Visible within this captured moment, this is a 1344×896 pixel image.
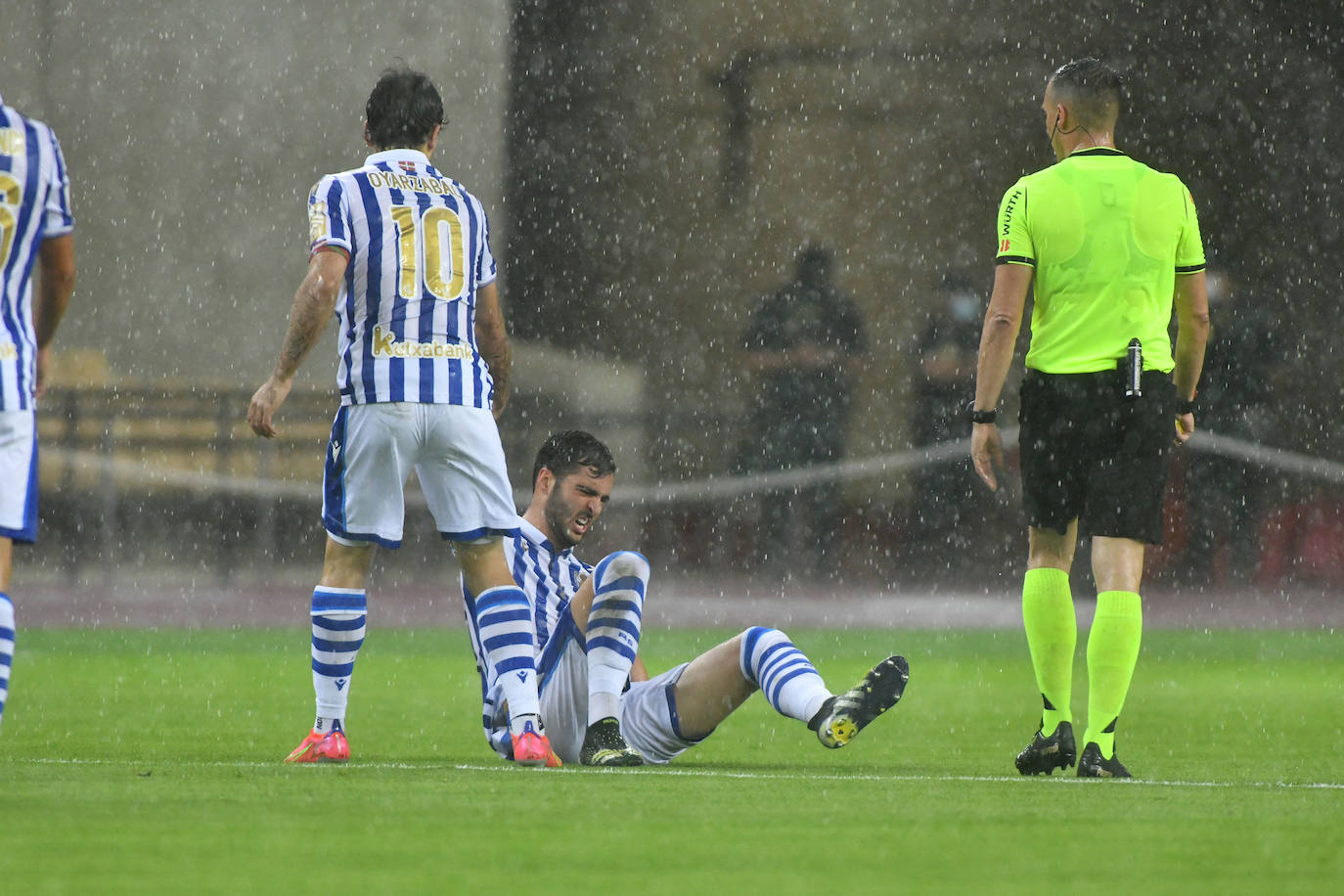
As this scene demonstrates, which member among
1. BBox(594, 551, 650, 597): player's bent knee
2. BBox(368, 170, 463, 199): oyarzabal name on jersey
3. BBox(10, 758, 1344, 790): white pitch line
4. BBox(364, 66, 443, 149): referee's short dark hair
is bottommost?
BBox(10, 758, 1344, 790): white pitch line

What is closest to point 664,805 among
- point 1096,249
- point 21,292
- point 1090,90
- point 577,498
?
point 577,498

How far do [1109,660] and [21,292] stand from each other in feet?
6.72

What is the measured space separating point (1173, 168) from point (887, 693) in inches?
419

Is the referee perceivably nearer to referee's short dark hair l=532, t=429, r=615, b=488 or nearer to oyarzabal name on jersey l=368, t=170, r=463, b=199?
referee's short dark hair l=532, t=429, r=615, b=488

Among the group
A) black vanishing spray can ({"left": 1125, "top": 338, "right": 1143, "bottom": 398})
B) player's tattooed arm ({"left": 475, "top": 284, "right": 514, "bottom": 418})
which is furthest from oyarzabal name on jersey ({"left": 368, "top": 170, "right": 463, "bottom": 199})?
black vanishing spray can ({"left": 1125, "top": 338, "right": 1143, "bottom": 398})

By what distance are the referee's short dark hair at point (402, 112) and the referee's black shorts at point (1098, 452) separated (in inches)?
50.7

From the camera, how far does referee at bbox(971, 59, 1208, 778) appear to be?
418 centimetres

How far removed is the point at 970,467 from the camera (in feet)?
41.4

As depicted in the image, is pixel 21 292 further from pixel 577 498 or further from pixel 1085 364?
pixel 1085 364

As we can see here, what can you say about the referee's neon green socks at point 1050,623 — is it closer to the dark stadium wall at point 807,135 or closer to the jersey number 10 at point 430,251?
the jersey number 10 at point 430,251

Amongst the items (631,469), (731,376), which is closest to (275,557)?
(631,469)

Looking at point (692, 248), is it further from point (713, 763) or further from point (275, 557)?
point (713, 763)

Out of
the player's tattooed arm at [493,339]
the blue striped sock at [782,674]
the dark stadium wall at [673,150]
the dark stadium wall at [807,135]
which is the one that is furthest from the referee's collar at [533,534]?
the dark stadium wall at [807,135]

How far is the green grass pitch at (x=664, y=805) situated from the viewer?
2.76m
